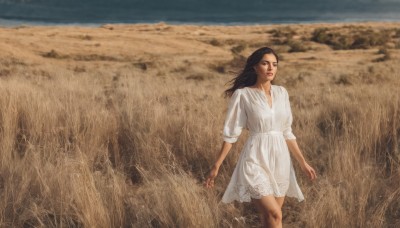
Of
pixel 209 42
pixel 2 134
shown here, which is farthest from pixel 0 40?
pixel 2 134

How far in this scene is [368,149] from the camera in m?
5.50

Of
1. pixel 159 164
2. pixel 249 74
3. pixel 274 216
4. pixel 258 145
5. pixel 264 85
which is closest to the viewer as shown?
pixel 274 216

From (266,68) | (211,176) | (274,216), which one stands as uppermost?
(266,68)

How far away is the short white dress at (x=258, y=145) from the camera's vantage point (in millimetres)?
3160

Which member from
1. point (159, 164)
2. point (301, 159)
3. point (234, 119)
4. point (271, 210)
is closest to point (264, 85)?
point (234, 119)

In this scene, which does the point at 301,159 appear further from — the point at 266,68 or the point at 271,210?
the point at 266,68

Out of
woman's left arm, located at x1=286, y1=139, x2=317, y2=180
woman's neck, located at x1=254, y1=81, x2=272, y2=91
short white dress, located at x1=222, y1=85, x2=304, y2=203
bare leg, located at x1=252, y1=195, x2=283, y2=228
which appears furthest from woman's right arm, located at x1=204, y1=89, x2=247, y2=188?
woman's left arm, located at x1=286, y1=139, x2=317, y2=180

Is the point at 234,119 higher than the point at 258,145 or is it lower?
higher

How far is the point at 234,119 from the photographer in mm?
3266

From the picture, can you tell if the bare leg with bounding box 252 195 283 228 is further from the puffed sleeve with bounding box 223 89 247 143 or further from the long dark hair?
the long dark hair

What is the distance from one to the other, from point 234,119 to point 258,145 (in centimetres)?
22

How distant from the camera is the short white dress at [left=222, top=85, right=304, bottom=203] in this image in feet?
10.4

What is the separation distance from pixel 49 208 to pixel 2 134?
6.88 ft

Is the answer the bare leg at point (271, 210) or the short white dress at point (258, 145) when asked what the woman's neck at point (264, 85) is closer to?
the short white dress at point (258, 145)
